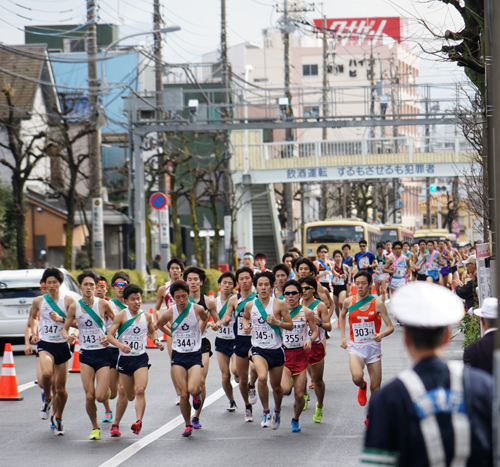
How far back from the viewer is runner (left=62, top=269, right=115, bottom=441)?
1009 centimetres

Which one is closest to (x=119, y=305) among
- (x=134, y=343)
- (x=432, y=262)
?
(x=134, y=343)

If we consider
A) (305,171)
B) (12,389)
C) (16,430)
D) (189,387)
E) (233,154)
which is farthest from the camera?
(233,154)

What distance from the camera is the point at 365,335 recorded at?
10.4 metres

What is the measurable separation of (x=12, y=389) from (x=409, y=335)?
10629 millimetres

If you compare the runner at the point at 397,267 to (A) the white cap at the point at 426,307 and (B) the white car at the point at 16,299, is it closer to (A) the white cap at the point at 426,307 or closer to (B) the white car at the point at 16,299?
(B) the white car at the point at 16,299

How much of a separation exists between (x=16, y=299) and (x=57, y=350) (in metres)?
7.87

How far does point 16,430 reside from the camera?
1086cm

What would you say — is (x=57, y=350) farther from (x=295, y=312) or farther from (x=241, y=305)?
(x=295, y=312)

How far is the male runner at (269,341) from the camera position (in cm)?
1038

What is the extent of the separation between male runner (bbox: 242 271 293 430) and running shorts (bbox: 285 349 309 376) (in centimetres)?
14

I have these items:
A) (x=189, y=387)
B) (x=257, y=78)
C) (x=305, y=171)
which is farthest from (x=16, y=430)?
(x=257, y=78)

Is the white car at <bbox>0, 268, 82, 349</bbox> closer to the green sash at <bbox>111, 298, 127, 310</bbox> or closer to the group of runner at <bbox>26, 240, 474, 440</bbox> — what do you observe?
the group of runner at <bbox>26, 240, 474, 440</bbox>

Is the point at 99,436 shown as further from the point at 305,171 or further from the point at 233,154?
the point at 233,154

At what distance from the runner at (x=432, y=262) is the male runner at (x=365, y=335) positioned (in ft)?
52.2
